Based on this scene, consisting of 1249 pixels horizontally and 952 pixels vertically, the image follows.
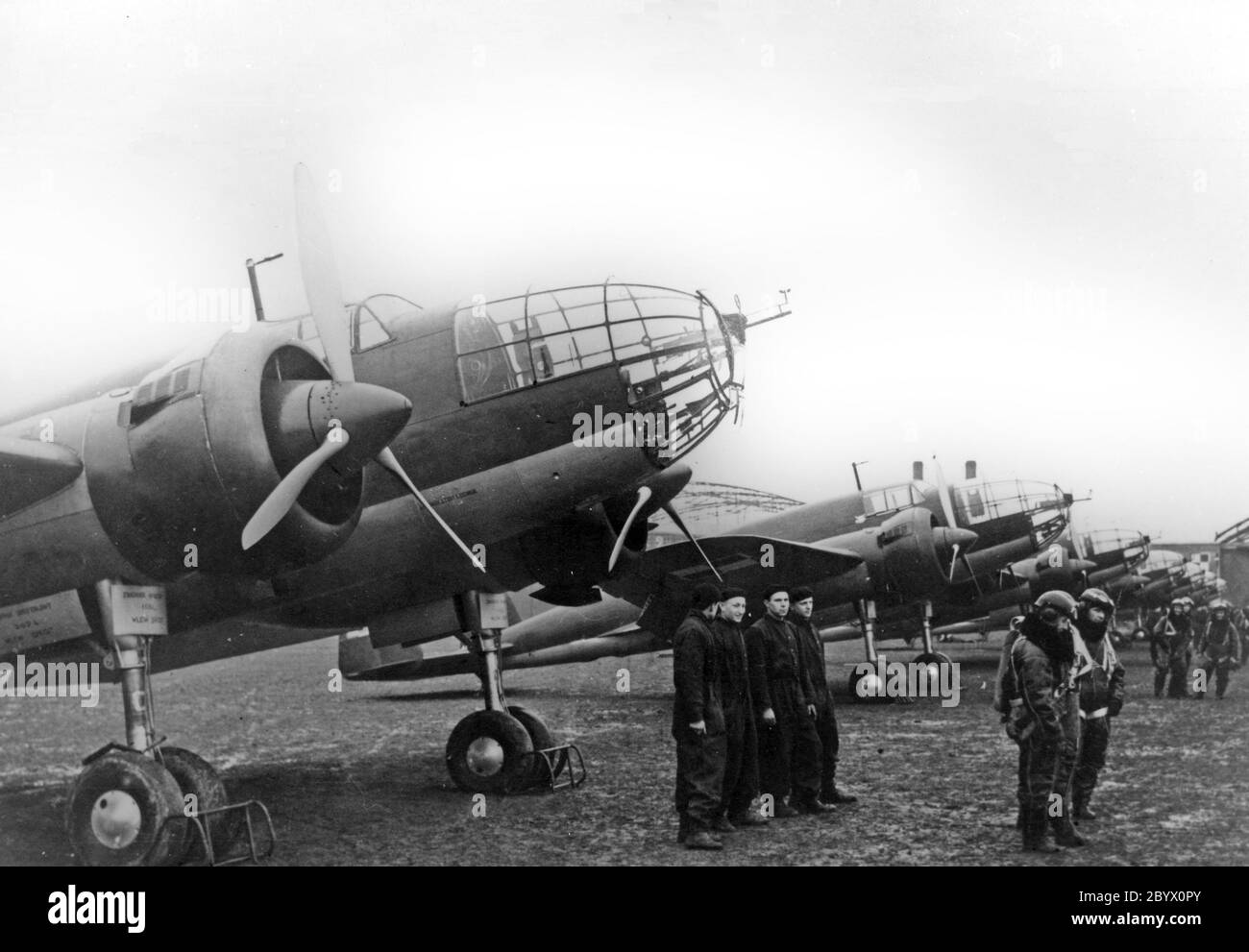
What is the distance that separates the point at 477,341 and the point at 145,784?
11.2 ft

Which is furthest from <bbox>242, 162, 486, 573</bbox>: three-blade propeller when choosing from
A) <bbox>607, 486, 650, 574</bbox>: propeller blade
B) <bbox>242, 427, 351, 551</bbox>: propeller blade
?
<bbox>607, 486, 650, 574</bbox>: propeller blade

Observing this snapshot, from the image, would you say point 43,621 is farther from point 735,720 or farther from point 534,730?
point 735,720

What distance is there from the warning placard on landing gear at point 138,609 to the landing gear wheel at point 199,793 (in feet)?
2.34

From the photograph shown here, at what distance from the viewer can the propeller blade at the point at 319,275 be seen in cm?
619

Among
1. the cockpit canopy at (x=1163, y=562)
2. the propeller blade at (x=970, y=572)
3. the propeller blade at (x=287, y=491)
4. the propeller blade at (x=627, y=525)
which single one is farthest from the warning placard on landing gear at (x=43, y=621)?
the cockpit canopy at (x=1163, y=562)

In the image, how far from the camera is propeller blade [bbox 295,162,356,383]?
20.3 ft

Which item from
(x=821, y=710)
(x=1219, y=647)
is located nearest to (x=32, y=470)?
→ (x=821, y=710)

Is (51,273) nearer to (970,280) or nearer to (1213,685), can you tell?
(970,280)

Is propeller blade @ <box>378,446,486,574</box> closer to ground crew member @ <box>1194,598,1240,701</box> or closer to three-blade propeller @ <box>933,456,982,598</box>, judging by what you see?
three-blade propeller @ <box>933,456,982,598</box>

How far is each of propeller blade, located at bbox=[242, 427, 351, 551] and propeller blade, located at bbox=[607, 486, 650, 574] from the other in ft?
9.24

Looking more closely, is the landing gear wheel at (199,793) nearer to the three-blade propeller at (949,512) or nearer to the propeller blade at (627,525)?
the propeller blade at (627,525)
